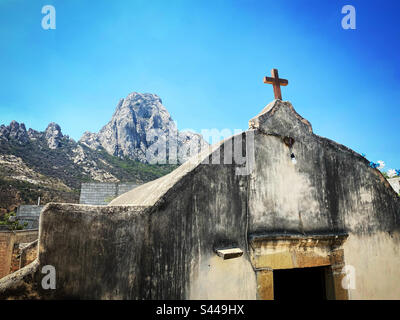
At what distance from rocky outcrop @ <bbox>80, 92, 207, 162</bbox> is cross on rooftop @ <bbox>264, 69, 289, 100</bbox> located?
45.8 m

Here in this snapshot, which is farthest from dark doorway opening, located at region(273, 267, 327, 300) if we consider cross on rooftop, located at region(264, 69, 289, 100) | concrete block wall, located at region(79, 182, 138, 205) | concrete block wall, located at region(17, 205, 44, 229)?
concrete block wall, located at region(17, 205, 44, 229)

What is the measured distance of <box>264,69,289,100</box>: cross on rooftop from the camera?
4188 millimetres

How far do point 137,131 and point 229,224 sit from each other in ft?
222

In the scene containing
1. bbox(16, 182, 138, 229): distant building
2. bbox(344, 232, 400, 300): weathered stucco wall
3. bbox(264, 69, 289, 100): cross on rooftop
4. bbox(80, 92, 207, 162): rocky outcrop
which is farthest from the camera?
bbox(80, 92, 207, 162): rocky outcrop

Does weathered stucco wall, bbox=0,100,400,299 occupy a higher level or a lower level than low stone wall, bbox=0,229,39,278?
higher

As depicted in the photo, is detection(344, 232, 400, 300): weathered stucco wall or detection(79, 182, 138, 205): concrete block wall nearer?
detection(344, 232, 400, 300): weathered stucco wall

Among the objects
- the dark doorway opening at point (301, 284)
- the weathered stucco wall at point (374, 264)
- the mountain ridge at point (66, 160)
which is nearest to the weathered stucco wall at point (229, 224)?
the weathered stucco wall at point (374, 264)

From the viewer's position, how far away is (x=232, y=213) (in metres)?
3.16

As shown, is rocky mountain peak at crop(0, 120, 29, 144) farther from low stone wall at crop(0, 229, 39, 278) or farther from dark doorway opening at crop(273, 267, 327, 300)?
dark doorway opening at crop(273, 267, 327, 300)

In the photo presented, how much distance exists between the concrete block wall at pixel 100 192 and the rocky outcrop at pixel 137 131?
123 feet

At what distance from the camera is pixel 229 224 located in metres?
3.11

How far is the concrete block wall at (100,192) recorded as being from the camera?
1256cm

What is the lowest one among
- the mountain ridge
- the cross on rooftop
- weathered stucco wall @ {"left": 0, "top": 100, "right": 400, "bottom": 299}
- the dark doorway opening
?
the dark doorway opening

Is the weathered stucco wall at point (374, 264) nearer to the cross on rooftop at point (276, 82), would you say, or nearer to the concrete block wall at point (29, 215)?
the cross on rooftop at point (276, 82)
